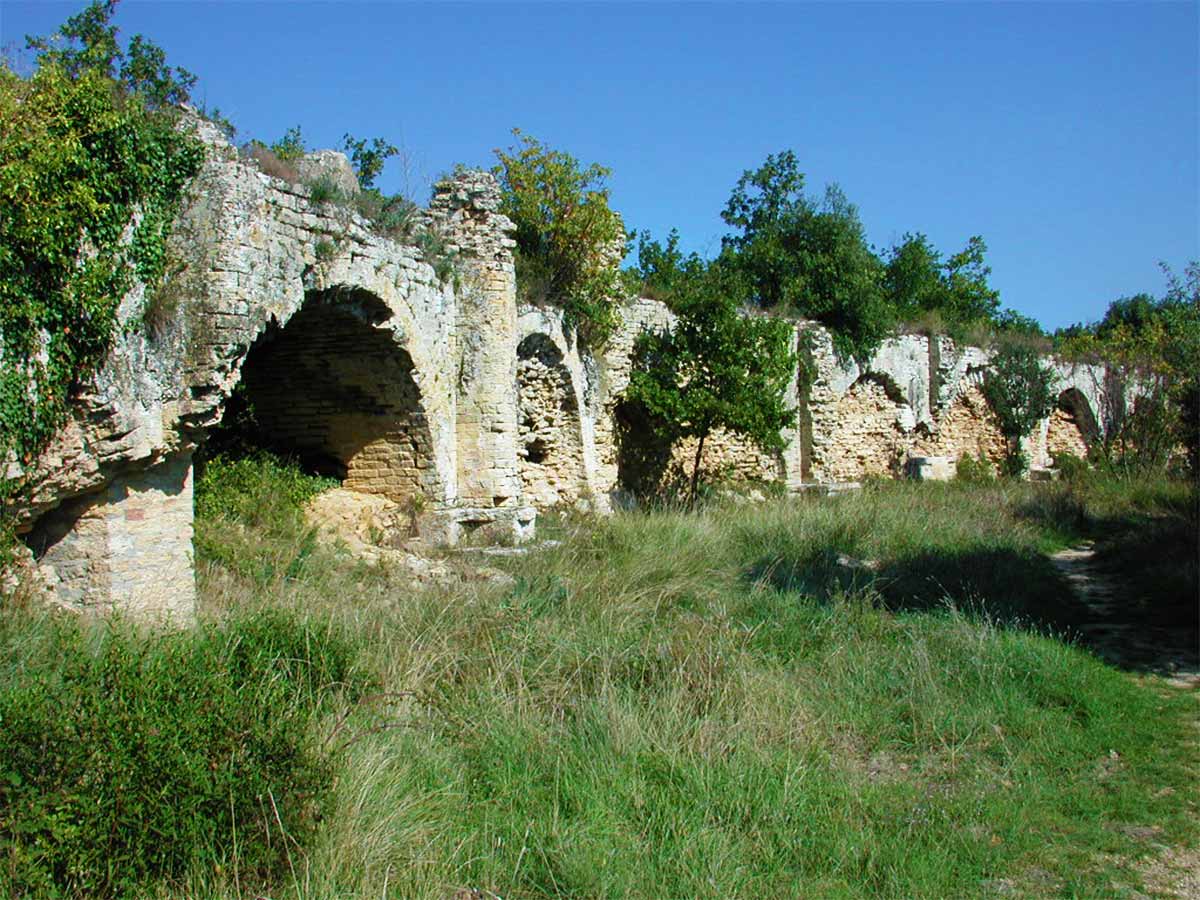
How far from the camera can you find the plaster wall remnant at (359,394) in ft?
22.8

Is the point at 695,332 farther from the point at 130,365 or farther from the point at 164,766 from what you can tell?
the point at 164,766

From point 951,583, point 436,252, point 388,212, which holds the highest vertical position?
point 388,212

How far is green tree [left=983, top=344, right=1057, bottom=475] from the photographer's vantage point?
23922mm

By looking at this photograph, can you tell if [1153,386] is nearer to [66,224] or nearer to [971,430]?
[971,430]

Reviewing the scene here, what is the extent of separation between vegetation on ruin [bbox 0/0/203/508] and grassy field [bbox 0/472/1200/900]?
1.44 m

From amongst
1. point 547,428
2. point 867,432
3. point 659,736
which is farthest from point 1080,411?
point 659,736

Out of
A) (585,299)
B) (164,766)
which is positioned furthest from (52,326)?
(585,299)

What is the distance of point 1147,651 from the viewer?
26.1 feet

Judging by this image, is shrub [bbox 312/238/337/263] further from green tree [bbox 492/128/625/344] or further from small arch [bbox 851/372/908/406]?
small arch [bbox 851/372/908/406]

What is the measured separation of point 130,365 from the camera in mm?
6906

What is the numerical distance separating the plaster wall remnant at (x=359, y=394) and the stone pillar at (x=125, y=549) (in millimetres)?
14

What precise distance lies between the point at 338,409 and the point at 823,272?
12.6 metres

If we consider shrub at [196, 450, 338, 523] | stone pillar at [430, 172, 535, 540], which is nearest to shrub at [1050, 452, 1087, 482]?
stone pillar at [430, 172, 535, 540]

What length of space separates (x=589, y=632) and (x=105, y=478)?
3.43m
